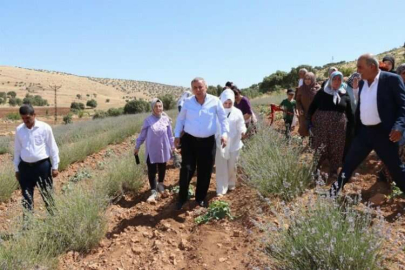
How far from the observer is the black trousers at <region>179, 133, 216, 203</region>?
4.90 meters

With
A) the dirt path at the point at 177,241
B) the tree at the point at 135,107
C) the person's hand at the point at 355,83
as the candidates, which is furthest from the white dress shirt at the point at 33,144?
the tree at the point at 135,107

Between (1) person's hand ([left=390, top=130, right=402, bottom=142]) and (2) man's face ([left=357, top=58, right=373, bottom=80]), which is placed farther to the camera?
(2) man's face ([left=357, top=58, right=373, bottom=80])

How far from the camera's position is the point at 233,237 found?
162 inches

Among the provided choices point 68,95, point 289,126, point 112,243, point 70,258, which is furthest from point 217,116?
point 68,95

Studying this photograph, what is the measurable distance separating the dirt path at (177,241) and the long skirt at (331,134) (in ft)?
3.86

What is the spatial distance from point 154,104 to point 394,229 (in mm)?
3645

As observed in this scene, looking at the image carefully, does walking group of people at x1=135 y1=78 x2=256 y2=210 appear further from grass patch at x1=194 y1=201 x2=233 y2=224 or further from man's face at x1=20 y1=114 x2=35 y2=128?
man's face at x1=20 y1=114 x2=35 y2=128

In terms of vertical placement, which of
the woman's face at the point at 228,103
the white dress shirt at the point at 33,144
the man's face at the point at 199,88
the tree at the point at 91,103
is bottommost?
the tree at the point at 91,103

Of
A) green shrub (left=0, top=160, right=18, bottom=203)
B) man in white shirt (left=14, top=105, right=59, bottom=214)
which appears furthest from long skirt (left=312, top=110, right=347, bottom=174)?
green shrub (left=0, top=160, right=18, bottom=203)

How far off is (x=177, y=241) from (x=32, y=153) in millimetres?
2137

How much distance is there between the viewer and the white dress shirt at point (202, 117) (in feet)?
15.7

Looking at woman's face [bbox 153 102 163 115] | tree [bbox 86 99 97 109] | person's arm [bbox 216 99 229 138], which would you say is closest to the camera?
person's arm [bbox 216 99 229 138]

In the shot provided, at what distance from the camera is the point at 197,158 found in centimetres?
500

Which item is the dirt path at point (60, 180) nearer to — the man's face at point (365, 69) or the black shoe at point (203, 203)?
the black shoe at point (203, 203)
